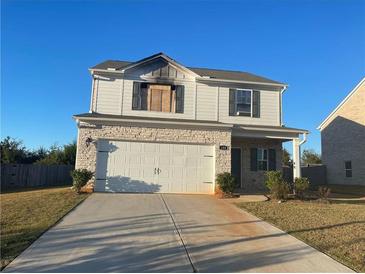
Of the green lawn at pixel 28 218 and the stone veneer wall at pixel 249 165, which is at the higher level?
the stone veneer wall at pixel 249 165

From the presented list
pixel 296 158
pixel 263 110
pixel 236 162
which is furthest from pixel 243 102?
pixel 296 158

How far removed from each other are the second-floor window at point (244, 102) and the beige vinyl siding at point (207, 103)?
835 mm

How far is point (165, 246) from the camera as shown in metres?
6.91

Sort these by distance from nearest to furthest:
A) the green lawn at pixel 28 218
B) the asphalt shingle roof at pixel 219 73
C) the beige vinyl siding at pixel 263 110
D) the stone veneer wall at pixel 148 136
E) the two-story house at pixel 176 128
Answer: the green lawn at pixel 28 218, the stone veneer wall at pixel 148 136, the two-story house at pixel 176 128, the beige vinyl siding at pixel 263 110, the asphalt shingle roof at pixel 219 73

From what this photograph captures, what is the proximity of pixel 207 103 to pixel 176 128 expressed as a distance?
106 inches

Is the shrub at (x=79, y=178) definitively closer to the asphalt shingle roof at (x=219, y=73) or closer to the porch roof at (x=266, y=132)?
the asphalt shingle roof at (x=219, y=73)

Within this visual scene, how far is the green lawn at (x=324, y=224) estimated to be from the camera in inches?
267

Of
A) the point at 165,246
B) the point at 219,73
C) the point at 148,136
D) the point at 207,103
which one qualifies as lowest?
the point at 165,246

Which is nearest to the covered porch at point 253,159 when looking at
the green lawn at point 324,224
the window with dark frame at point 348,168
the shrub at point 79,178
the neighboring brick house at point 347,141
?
the green lawn at point 324,224

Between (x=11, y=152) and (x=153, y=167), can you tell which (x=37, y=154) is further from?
(x=153, y=167)

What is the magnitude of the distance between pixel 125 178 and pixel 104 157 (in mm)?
1301

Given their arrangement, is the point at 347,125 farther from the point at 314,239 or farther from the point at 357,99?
the point at 314,239

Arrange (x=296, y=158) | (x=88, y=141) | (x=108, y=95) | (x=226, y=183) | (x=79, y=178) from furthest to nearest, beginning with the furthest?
(x=108, y=95)
(x=296, y=158)
(x=88, y=141)
(x=226, y=183)
(x=79, y=178)

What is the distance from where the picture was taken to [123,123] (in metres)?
15.8
